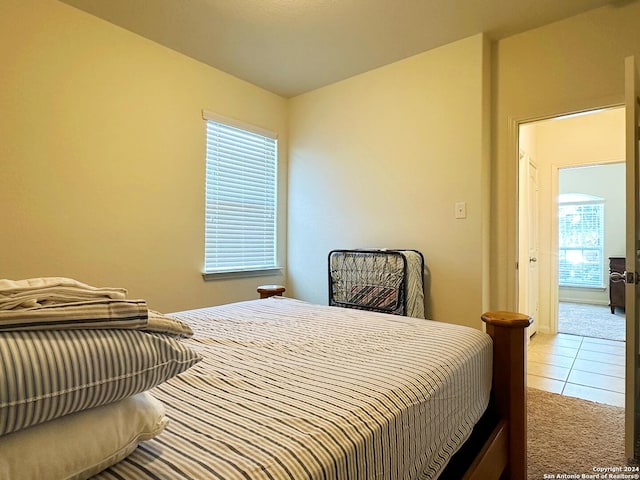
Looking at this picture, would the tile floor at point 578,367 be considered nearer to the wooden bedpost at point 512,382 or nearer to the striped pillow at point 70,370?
the wooden bedpost at point 512,382

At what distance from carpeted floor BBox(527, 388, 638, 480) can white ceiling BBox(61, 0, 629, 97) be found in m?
2.56

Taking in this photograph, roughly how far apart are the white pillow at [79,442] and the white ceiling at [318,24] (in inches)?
94.6

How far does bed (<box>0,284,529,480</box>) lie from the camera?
648 mm

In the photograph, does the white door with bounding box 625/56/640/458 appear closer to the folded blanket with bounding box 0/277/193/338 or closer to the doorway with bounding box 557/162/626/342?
the folded blanket with bounding box 0/277/193/338

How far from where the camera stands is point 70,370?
0.54 metres

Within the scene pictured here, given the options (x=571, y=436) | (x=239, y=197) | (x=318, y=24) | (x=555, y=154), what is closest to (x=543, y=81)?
(x=318, y=24)

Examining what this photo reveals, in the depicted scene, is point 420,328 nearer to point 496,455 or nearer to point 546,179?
point 496,455

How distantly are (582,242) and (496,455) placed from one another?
270 inches

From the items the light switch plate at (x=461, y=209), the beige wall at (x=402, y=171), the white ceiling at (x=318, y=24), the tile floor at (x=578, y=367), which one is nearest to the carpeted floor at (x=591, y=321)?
the tile floor at (x=578, y=367)

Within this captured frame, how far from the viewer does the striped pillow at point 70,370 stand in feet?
1.62

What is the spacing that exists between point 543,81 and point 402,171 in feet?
3.72

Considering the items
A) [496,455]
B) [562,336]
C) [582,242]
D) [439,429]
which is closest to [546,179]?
[562,336]

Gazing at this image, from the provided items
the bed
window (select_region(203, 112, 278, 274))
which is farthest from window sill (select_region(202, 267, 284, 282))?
the bed

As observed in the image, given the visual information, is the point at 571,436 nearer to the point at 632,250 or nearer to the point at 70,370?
the point at 632,250
